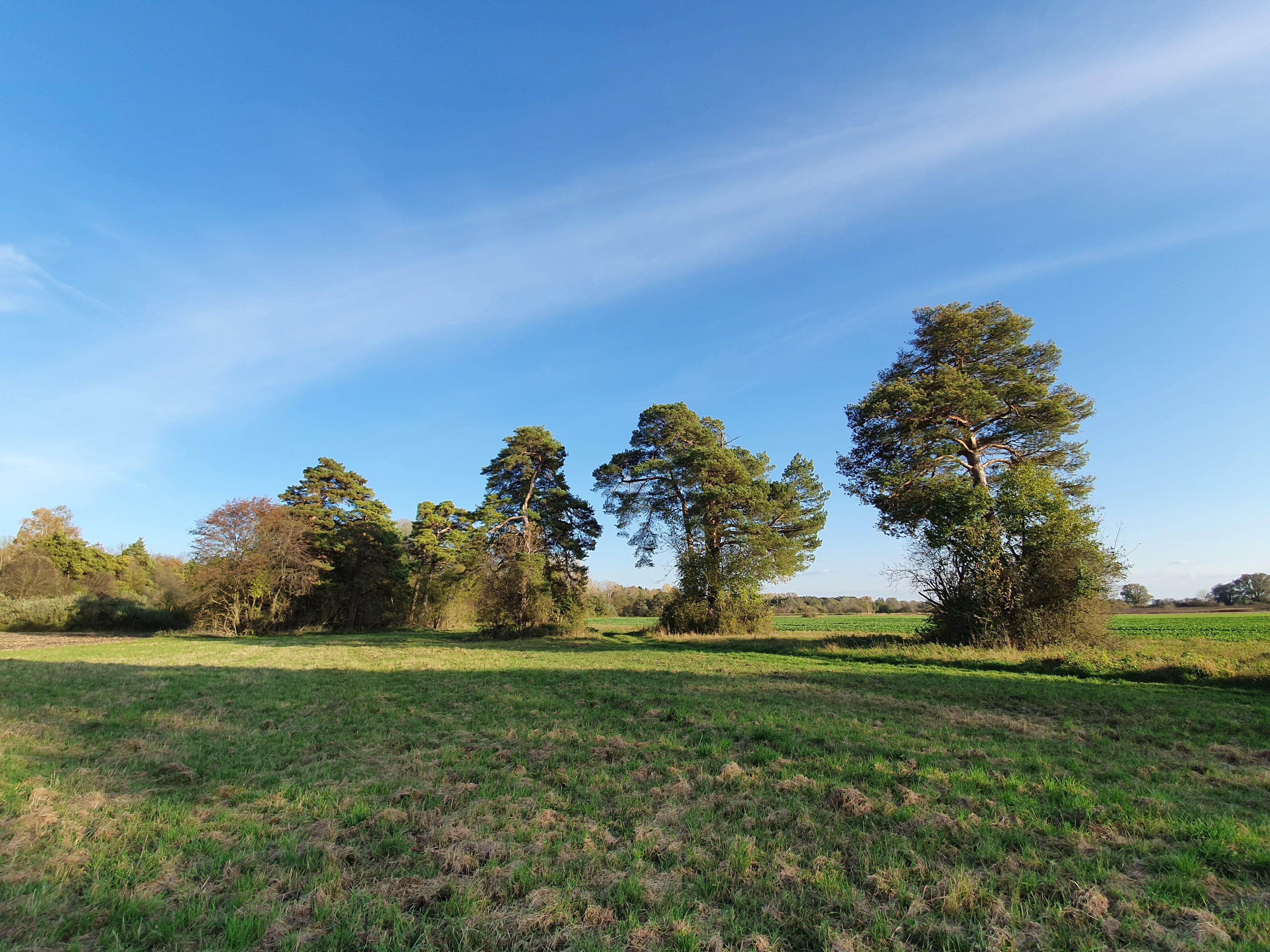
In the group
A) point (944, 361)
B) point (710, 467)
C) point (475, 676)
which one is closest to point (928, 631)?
point (944, 361)

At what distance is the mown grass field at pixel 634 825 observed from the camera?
2908mm

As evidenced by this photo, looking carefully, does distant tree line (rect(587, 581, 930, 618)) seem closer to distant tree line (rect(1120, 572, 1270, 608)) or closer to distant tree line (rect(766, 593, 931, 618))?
distant tree line (rect(766, 593, 931, 618))

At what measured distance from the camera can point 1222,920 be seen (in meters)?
2.97

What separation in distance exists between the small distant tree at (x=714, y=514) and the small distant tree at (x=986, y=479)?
767cm

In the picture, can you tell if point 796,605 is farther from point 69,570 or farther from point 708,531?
point 69,570

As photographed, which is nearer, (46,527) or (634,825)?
(634,825)

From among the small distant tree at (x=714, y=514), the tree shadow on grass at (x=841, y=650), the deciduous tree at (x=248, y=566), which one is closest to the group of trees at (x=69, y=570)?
the deciduous tree at (x=248, y=566)

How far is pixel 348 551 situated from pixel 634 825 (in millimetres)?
39826

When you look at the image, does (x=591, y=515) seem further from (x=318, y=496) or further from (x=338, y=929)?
(x=338, y=929)

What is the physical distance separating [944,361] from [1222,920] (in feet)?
69.4

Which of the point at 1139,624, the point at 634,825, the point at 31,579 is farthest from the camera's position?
the point at 31,579

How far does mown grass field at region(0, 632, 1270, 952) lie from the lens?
2908 millimetres

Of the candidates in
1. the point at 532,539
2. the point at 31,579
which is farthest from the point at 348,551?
the point at 31,579

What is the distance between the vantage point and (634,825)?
4336mm
